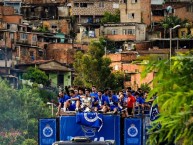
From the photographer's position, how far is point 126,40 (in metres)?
110

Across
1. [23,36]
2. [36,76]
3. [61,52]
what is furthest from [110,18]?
[36,76]

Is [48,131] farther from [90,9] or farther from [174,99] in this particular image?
[90,9]

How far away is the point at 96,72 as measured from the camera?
7738 centimetres

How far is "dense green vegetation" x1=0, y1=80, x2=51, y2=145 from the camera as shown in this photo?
6006 cm

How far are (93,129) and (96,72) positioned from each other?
5212 centimetres

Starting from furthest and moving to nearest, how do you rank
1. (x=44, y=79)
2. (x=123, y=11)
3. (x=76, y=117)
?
(x=123, y=11), (x=44, y=79), (x=76, y=117)

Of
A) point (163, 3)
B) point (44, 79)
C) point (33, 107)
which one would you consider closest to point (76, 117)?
point (33, 107)

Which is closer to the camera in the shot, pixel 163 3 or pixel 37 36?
pixel 37 36

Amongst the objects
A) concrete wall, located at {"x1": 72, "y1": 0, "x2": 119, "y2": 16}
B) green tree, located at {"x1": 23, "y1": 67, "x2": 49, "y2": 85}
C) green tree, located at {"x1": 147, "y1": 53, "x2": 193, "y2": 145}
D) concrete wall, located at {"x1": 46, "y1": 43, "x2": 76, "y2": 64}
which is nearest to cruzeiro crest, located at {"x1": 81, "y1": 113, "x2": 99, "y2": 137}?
green tree, located at {"x1": 147, "y1": 53, "x2": 193, "y2": 145}

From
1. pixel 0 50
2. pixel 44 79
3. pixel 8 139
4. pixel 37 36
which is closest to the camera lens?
pixel 8 139

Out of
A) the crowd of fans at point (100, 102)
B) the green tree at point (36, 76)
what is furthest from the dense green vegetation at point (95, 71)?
the crowd of fans at point (100, 102)

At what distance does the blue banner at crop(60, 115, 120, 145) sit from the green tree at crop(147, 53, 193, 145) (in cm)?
1077

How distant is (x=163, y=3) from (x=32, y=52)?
20730 mm

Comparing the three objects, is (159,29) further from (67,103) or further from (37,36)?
(67,103)
